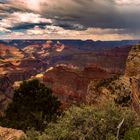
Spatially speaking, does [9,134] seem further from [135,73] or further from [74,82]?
[74,82]

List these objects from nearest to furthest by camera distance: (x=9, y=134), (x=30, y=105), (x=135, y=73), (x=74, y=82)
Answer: (x=9, y=134) < (x=30, y=105) < (x=135, y=73) < (x=74, y=82)

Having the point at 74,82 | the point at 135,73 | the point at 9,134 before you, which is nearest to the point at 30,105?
the point at 135,73

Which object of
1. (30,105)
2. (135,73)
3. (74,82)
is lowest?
(74,82)

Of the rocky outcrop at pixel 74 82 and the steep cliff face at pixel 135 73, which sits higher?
the steep cliff face at pixel 135 73

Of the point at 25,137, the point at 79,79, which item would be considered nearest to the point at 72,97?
the point at 79,79

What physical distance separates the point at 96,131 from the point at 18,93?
896 inches

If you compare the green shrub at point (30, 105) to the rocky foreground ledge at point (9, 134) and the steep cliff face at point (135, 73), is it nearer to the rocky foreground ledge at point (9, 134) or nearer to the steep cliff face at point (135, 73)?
the steep cliff face at point (135, 73)

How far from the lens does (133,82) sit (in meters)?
33.6

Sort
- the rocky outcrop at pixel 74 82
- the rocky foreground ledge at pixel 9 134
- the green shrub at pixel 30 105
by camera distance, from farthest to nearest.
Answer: the rocky outcrop at pixel 74 82 → the green shrub at pixel 30 105 → the rocky foreground ledge at pixel 9 134

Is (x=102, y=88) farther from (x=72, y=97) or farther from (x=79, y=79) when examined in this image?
(x=79, y=79)

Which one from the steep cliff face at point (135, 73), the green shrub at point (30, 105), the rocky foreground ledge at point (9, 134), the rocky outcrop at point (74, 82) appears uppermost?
the steep cliff face at point (135, 73)

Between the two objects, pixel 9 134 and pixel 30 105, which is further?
pixel 30 105

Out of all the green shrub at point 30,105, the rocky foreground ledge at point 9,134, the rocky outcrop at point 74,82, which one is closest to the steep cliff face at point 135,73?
the green shrub at point 30,105

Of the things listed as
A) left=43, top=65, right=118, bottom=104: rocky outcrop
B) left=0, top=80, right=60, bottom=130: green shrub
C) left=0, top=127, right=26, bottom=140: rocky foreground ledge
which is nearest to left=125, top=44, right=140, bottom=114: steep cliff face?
left=0, top=80, right=60, bottom=130: green shrub
